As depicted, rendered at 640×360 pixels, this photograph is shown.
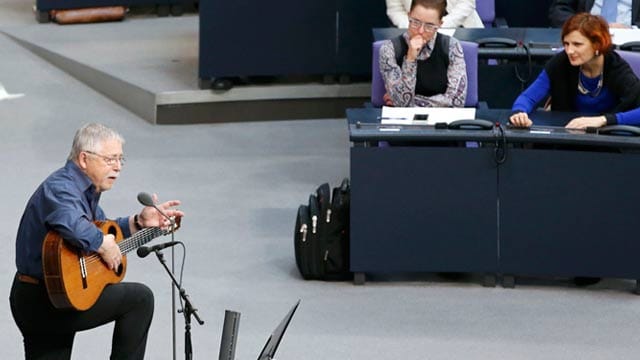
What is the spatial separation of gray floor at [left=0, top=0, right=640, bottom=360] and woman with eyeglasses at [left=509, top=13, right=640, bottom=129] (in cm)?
89

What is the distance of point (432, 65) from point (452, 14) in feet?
6.42

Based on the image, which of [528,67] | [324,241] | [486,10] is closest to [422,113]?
[324,241]

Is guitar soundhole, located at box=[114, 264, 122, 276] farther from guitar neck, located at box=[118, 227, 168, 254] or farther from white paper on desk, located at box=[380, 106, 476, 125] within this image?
white paper on desk, located at box=[380, 106, 476, 125]

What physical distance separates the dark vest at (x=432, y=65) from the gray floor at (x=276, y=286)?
1.06 m

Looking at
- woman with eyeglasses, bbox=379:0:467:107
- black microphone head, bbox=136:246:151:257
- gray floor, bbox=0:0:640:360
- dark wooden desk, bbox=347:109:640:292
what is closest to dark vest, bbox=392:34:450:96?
woman with eyeglasses, bbox=379:0:467:107

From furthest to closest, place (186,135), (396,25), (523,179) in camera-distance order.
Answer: (186,135)
(396,25)
(523,179)

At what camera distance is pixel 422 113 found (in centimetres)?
781

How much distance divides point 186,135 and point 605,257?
4048 millimetres

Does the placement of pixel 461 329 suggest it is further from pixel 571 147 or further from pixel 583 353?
pixel 571 147

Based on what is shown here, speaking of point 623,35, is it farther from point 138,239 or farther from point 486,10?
point 138,239

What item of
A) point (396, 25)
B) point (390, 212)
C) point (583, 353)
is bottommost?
point (583, 353)

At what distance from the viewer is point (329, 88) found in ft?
36.7

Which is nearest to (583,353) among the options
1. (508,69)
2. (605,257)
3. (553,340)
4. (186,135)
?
(553,340)

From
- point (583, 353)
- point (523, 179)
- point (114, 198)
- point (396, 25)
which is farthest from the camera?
point (396, 25)
